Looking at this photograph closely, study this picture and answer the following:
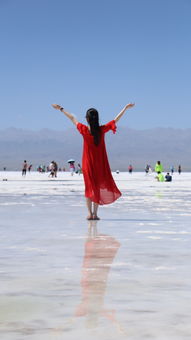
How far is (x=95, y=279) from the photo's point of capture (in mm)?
5598

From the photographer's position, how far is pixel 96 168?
1217cm

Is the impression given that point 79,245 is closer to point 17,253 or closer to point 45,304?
point 17,253

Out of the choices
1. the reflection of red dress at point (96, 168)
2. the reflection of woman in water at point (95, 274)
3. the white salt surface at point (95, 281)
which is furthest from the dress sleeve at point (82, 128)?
the reflection of woman in water at point (95, 274)

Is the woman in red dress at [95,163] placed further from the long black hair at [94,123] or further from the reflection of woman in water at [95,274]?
the reflection of woman in water at [95,274]

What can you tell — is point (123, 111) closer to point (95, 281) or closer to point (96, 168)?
point (96, 168)

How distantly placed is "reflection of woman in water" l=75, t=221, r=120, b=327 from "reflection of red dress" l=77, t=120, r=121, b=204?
2.12 metres

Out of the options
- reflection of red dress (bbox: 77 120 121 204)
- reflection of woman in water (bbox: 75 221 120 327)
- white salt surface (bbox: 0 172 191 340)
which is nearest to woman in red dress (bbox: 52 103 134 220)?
reflection of red dress (bbox: 77 120 121 204)

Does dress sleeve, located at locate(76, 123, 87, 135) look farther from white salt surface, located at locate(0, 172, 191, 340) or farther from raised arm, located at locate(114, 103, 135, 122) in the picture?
white salt surface, located at locate(0, 172, 191, 340)

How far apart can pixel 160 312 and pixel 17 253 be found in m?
3.38

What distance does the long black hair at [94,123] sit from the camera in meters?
12.0

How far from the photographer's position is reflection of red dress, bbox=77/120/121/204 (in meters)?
12.0

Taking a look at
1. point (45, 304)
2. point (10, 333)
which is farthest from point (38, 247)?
point (10, 333)

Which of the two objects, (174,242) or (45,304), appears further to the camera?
(174,242)

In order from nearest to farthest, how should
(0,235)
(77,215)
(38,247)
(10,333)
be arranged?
(10,333), (38,247), (0,235), (77,215)
